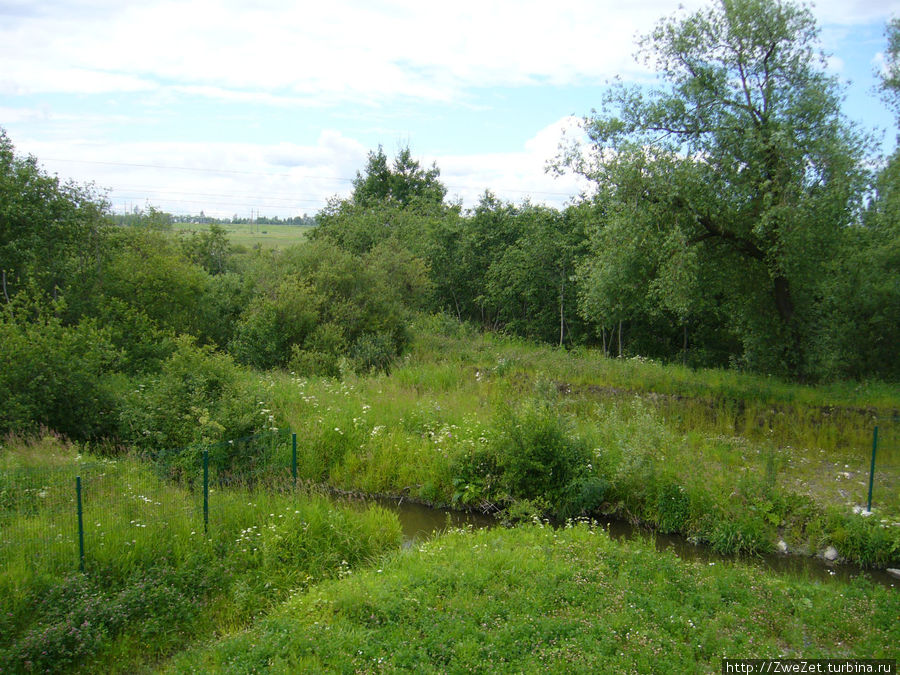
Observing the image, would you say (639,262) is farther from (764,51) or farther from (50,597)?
(50,597)

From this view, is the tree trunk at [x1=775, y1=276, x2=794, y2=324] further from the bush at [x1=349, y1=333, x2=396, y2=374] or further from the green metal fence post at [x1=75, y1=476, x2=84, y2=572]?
the green metal fence post at [x1=75, y1=476, x2=84, y2=572]

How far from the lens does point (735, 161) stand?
14.0 m

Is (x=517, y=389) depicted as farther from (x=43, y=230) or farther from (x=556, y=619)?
(x=43, y=230)

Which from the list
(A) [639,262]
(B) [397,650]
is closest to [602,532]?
(B) [397,650]

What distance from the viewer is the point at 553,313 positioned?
991 inches

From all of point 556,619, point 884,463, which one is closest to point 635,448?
point 884,463

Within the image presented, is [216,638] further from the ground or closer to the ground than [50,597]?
closer to the ground

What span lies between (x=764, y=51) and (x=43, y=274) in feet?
66.0

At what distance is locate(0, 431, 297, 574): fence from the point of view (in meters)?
7.69

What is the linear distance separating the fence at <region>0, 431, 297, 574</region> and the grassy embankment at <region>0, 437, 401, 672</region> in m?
0.02

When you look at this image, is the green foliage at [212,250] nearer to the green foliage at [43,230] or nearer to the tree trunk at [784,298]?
the green foliage at [43,230]

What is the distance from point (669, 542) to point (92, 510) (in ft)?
29.2

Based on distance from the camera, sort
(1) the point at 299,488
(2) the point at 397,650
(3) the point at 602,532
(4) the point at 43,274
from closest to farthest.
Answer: (2) the point at 397,650, (3) the point at 602,532, (1) the point at 299,488, (4) the point at 43,274

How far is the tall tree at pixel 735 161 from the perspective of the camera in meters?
13.2
